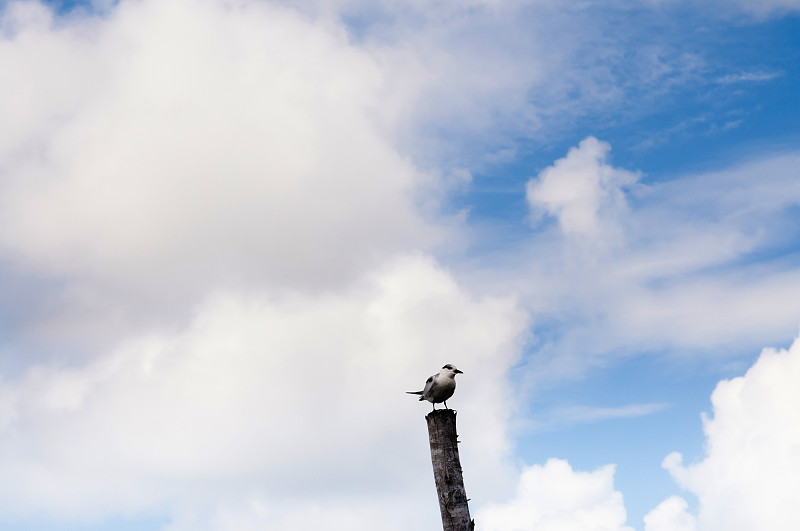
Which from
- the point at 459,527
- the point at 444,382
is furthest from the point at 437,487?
the point at 444,382

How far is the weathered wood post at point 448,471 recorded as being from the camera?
1466cm

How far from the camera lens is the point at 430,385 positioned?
17750 mm

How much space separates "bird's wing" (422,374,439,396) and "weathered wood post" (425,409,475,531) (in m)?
2.01

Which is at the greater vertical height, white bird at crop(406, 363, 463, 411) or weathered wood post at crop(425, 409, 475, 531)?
white bird at crop(406, 363, 463, 411)

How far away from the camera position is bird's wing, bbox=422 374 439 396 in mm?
17531

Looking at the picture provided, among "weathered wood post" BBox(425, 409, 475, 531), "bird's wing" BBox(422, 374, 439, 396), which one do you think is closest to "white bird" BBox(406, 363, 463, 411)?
"bird's wing" BBox(422, 374, 439, 396)

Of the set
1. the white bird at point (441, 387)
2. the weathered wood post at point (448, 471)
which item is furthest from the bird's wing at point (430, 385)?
the weathered wood post at point (448, 471)

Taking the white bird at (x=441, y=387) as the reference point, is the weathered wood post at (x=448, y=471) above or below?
below

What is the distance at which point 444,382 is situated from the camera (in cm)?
1741

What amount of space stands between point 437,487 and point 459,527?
0.89 meters

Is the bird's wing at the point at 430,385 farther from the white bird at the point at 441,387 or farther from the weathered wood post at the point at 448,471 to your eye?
the weathered wood post at the point at 448,471

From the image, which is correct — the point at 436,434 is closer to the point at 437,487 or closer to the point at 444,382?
the point at 437,487

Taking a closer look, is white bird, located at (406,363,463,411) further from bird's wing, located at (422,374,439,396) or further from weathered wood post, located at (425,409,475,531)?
weathered wood post, located at (425,409,475,531)

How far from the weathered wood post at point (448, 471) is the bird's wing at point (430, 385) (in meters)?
2.01
